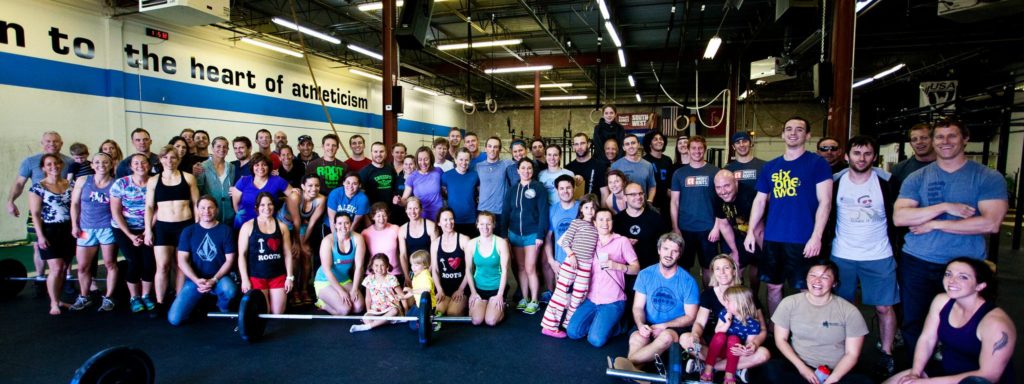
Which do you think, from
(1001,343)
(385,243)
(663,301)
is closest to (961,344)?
(1001,343)

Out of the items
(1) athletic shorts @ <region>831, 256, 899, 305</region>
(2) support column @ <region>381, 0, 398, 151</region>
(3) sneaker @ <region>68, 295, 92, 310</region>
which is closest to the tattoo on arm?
(1) athletic shorts @ <region>831, 256, 899, 305</region>

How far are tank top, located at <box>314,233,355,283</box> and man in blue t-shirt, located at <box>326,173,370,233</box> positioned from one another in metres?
0.28

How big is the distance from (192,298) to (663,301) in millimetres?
3428

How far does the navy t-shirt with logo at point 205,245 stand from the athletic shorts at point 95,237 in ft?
2.38

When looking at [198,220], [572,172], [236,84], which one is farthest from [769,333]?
[236,84]

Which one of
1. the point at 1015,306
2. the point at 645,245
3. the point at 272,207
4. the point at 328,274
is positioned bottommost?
the point at 1015,306

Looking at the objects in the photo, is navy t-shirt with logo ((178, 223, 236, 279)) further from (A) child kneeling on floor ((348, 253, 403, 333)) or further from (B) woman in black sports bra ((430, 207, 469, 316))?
(B) woman in black sports bra ((430, 207, 469, 316))

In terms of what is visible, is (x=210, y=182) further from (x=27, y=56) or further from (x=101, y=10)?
(x=101, y=10)

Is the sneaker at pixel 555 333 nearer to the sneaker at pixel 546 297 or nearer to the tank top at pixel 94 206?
the sneaker at pixel 546 297

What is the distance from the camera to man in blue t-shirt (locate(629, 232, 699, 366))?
291 cm

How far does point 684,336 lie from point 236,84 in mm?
11051

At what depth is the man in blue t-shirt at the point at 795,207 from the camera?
2.85 metres

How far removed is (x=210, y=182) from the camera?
13.9 feet

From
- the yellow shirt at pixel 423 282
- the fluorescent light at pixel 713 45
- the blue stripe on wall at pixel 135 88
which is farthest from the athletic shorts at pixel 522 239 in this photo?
the blue stripe on wall at pixel 135 88
